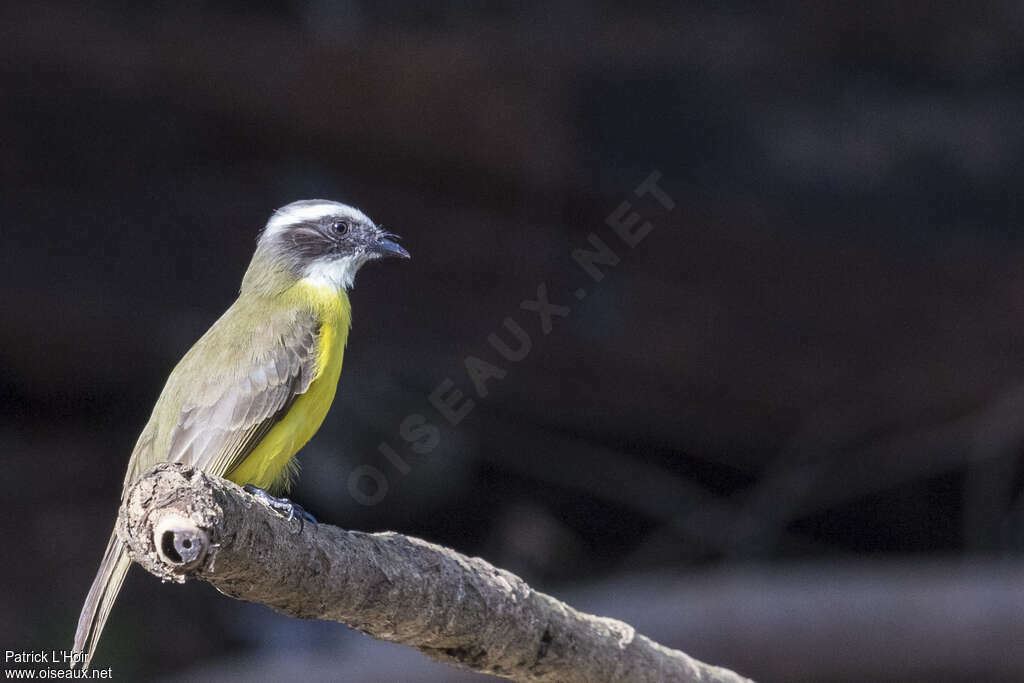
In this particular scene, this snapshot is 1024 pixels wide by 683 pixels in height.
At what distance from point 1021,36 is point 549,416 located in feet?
12.4

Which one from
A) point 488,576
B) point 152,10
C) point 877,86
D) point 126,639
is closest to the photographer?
point 488,576

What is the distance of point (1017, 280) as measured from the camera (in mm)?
7375

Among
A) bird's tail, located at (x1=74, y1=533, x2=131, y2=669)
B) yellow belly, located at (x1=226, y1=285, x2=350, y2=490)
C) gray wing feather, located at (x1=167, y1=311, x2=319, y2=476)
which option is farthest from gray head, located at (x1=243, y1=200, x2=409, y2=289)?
bird's tail, located at (x1=74, y1=533, x2=131, y2=669)

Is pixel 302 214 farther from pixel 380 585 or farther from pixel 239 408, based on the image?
pixel 380 585

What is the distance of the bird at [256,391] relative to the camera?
4.36 metres

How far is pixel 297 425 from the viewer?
456 centimetres

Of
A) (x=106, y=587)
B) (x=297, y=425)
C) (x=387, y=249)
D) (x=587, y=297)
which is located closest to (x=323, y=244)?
(x=387, y=249)

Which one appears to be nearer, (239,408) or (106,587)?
(106,587)

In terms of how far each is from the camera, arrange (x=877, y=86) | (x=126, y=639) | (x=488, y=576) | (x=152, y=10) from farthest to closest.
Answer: (x=877, y=86) < (x=126, y=639) < (x=152, y=10) < (x=488, y=576)

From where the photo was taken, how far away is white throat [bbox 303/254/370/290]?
5227mm

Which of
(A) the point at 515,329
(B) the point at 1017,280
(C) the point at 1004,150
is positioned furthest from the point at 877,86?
(A) the point at 515,329

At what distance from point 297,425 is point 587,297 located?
3.27 m

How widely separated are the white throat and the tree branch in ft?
5.98

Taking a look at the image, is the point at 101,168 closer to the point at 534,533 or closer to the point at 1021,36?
the point at 534,533
